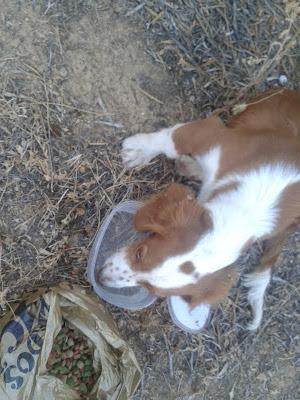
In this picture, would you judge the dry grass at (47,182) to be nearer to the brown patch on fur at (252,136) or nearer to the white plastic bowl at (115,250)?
the white plastic bowl at (115,250)

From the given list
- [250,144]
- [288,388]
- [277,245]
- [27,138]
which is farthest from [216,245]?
[288,388]

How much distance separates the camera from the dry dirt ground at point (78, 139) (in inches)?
128

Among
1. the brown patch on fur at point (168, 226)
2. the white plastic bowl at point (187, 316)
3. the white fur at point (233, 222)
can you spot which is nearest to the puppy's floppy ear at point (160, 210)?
the brown patch on fur at point (168, 226)

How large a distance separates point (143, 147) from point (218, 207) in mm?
739

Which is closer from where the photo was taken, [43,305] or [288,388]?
[43,305]

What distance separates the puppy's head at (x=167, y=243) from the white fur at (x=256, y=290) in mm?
951

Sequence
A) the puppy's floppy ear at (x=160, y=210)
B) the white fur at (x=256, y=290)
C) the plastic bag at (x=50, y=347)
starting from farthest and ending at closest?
the white fur at (x=256, y=290) → the plastic bag at (x=50, y=347) → the puppy's floppy ear at (x=160, y=210)

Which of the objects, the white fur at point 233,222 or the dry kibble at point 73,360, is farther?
the dry kibble at point 73,360

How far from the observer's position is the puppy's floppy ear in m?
2.83

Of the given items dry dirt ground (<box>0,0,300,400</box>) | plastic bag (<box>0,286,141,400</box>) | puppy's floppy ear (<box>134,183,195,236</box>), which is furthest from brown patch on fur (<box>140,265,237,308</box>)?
dry dirt ground (<box>0,0,300,400</box>)

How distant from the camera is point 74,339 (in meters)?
3.50

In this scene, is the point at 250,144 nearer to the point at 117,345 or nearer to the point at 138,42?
the point at 138,42

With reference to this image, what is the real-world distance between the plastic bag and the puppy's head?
0.50 meters

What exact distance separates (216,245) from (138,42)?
136 centimetres
